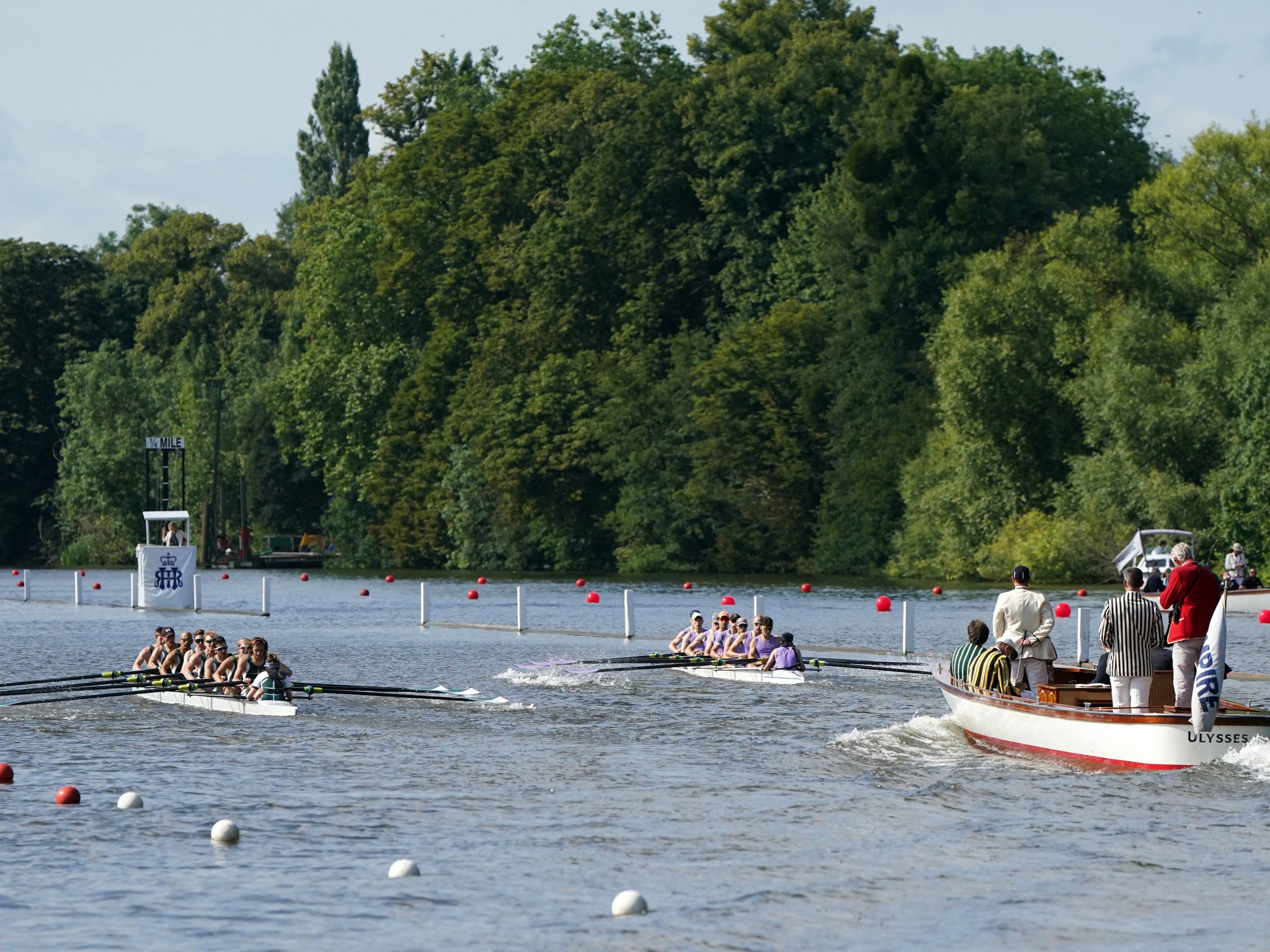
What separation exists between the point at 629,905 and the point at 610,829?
12.1ft

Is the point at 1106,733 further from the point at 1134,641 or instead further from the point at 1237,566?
the point at 1237,566

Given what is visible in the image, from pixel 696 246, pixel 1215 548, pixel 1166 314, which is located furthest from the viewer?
pixel 696 246

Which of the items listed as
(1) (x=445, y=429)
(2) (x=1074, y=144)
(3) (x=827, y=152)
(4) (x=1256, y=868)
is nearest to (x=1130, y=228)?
(2) (x=1074, y=144)

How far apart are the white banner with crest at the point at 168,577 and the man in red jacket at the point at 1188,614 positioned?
37.9 meters

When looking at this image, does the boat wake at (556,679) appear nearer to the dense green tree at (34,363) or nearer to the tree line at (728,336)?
the tree line at (728,336)

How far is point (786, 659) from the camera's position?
3272 cm

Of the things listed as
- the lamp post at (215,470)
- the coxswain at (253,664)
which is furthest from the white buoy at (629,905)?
the lamp post at (215,470)

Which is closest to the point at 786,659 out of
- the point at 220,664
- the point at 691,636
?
the point at 691,636

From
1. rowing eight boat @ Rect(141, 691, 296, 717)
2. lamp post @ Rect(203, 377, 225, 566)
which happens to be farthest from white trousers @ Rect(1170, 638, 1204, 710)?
lamp post @ Rect(203, 377, 225, 566)

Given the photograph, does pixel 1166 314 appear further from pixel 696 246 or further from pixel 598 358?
pixel 598 358

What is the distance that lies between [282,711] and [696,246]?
198 ft

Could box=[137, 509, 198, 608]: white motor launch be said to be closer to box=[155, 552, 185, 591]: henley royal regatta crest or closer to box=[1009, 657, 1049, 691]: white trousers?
box=[155, 552, 185, 591]: henley royal regatta crest

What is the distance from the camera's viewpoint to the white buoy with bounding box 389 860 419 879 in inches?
680

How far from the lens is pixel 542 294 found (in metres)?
90.3
